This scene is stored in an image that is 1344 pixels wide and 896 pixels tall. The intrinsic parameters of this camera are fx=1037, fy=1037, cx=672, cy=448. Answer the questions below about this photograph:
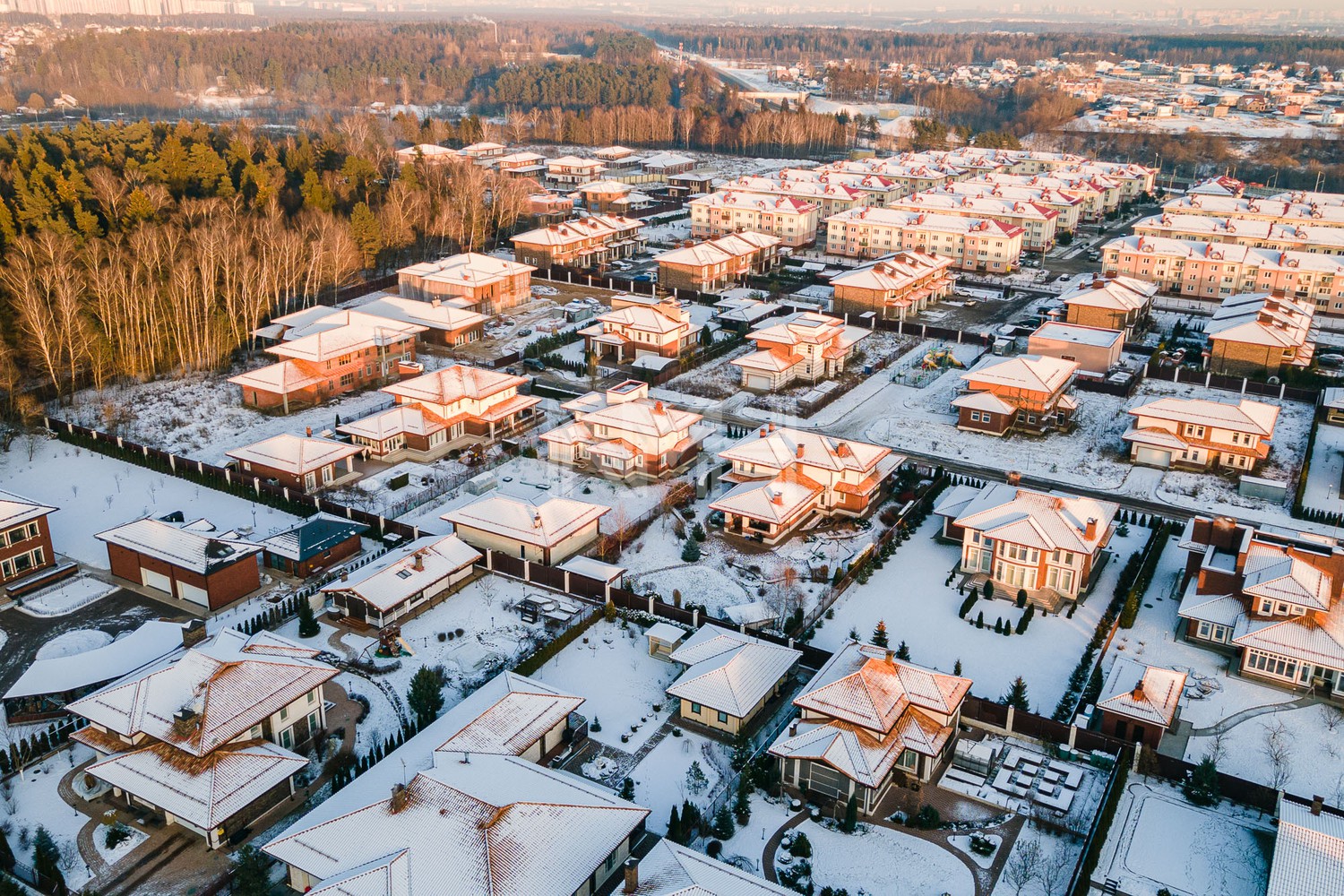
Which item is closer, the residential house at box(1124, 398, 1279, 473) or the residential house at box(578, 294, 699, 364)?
the residential house at box(1124, 398, 1279, 473)

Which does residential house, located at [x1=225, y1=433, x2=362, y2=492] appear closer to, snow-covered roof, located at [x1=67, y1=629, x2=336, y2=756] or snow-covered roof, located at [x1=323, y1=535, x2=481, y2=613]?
snow-covered roof, located at [x1=323, y1=535, x2=481, y2=613]

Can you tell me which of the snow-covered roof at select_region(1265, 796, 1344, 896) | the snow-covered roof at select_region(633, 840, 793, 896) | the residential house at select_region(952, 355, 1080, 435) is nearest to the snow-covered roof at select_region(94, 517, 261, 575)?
the snow-covered roof at select_region(633, 840, 793, 896)

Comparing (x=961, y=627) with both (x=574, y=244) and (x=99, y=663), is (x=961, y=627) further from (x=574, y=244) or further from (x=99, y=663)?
(x=574, y=244)

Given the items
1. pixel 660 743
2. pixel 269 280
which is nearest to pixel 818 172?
pixel 269 280

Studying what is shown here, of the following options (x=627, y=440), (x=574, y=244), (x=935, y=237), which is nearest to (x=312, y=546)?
(x=627, y=440)

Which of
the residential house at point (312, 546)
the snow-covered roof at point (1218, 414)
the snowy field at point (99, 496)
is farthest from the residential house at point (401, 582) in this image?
the snow-covered roof at point (1218, 414)

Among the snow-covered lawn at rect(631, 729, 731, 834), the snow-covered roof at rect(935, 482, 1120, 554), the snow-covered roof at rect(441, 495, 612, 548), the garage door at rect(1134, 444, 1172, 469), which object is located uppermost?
the snow-covered roof at rect(935, 482, 1120, 554)

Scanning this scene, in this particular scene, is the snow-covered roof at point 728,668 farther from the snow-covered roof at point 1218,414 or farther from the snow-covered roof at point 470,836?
the snow-covered roof at point 1218,414
